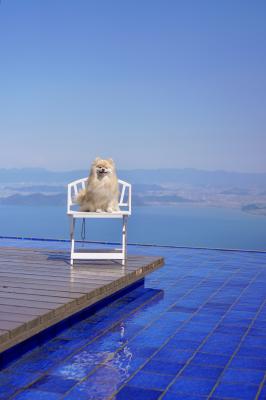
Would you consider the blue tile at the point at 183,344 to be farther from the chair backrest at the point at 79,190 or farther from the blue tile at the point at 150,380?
the chair backrest at the point at 79,190

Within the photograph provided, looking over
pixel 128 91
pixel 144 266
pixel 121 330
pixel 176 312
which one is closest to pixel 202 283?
pixel 144 266

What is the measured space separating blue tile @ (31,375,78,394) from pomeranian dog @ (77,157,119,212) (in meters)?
2.26

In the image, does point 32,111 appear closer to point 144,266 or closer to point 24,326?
point 144,266

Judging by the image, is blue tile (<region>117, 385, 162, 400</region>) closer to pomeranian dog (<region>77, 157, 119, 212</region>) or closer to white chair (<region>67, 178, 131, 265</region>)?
white chair (<region>67, 178, 131, 265</region>)

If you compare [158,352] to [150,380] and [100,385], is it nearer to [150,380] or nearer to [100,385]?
[150,380]

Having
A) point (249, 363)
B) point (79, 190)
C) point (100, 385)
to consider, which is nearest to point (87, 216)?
point (79, 190)

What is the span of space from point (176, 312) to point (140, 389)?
164 cm

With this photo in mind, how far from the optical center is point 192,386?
277cm

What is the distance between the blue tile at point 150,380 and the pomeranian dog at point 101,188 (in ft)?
Answer: 7.13

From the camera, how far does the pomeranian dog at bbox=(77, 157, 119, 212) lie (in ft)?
16.0

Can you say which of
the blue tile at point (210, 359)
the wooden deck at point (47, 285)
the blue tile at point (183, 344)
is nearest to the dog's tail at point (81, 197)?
the wooden deck at point (47, 285)

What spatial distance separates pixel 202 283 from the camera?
18.2 ft

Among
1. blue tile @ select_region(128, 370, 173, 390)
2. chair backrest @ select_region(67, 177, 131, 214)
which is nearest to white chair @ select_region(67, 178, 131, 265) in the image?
chair backrest @ select_region(67, 177, 131, 214)

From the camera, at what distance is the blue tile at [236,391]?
8.73ft
